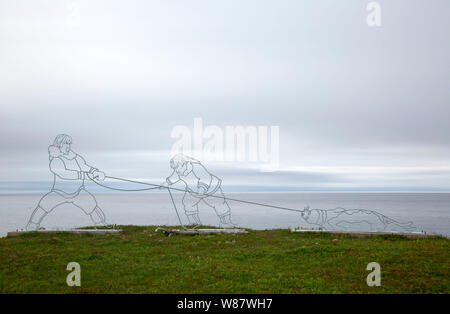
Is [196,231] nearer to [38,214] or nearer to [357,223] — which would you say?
[357,223]

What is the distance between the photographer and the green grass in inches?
355

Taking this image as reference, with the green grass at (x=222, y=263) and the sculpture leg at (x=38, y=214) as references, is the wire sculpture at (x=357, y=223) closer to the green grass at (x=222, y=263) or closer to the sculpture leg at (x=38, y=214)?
the green grass at (x=222, y=263)

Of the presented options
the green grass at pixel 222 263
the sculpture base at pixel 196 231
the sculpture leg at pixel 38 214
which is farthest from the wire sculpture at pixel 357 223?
the sculpture leg at pixel 38 214

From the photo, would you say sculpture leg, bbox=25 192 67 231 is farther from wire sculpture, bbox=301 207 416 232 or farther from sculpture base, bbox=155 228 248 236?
wire sculpture, bbox=301 207 416 232

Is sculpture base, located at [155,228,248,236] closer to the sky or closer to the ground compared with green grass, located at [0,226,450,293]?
closer to the sky

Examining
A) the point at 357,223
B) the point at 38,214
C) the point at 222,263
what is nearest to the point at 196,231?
the point at 222,263

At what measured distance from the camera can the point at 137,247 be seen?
14.0 meters

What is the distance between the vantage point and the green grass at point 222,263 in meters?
9.02

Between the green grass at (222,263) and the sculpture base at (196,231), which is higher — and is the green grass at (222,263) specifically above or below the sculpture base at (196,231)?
below

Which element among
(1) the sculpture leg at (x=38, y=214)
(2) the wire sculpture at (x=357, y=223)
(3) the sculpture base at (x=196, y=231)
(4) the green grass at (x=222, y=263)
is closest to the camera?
(4) the green grass at (x=222, y=263)

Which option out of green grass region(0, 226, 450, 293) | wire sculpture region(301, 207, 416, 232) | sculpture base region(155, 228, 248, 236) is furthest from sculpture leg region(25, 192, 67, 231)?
wire sculpture region(301, 207, 416, 232)

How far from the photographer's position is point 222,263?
37.1 feet

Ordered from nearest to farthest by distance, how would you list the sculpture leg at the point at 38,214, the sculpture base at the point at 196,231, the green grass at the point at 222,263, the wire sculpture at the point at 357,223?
the green grass at the point at 222,263 → the sculpture leg at the point at 38,214 → the sculpture base at the point at 196,231 → the wire sculpture at the point at 357,223
